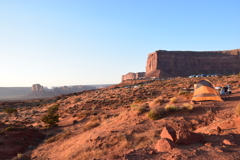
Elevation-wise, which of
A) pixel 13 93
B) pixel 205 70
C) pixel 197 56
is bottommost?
pixel 13 93

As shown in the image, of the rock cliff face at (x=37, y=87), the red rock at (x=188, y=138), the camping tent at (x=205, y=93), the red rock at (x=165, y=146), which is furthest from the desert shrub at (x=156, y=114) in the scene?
the rock cliff face at (x=37, y=87)

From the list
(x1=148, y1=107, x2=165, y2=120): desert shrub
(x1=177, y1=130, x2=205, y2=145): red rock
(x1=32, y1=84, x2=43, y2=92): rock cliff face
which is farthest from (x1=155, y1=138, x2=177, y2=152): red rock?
(x1=32, y1=84, x2=43, y2=92): rock cliff face

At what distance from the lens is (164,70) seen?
367 ft

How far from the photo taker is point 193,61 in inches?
4552

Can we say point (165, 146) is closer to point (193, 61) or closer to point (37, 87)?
point (193, 61)

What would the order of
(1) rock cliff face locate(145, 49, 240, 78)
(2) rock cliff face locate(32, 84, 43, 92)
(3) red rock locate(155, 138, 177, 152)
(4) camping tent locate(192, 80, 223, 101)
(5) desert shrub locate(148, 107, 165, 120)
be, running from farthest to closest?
(2) rock cliff face locate(32, 84, 43, 92)
(1) rock cliff face locate(145, 49, 240, 78)
(4) camping tent locate(192, 80, 223, 101)
(5) desert shrub locate(148, 107, 165, 120)
(3) red rock locate(155, 138, 177, 152)

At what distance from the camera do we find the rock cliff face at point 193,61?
111 metres

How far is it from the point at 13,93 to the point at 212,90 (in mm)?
216199

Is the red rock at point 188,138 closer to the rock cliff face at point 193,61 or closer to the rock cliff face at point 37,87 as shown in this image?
the rock cliff face at point 193,61

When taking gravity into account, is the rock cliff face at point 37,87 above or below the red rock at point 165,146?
below

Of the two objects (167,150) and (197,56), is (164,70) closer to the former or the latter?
(197,56)

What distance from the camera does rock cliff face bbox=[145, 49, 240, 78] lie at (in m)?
111

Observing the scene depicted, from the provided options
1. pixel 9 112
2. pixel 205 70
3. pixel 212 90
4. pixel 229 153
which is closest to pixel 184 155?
pixel 229 153

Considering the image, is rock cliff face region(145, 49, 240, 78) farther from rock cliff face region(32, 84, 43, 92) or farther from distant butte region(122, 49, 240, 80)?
rock cliff face region(32, 84, 43, 92)
